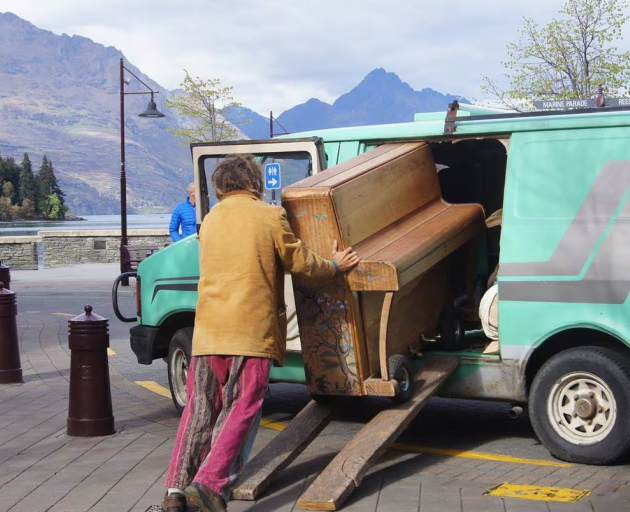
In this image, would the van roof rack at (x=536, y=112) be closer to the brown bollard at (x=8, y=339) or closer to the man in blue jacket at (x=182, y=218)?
the man in blue jacket at (x=182, y=218)

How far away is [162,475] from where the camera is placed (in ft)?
19.6

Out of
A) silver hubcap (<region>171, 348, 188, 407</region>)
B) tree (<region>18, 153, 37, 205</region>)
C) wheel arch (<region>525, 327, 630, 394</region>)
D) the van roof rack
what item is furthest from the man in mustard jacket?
tree (<region>18, 153, 37, 205</region>)

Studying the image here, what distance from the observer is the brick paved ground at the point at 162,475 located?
209 inches

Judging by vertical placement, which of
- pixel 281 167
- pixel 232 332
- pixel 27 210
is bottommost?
pixel 27 210

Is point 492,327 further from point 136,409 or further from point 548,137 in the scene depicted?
point 136,409

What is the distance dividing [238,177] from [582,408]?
2605mm

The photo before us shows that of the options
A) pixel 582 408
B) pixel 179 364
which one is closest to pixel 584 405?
pixel 582 408

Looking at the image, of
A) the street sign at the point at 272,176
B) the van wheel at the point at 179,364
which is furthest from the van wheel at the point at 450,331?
the van wheel at the point at 179,364

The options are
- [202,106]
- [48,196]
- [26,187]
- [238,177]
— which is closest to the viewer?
[238,177]

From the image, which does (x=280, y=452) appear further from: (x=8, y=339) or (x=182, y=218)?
(x=182, y=218)

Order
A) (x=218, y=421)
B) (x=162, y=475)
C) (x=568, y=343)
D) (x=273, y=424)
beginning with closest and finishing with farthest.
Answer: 1. (x=218, y=421)
2. (x=162, y=475)
3. (x=568, y=343)
4. (x=273, y=424)

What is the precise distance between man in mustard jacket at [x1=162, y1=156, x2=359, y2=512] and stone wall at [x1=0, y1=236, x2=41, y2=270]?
3014 cm

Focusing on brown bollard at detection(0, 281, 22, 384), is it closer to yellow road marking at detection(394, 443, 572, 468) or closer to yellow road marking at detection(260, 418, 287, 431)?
yellow road marking at detection(260, 418, 287, 431)

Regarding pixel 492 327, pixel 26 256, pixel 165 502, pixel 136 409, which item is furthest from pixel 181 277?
pixel 26 256
